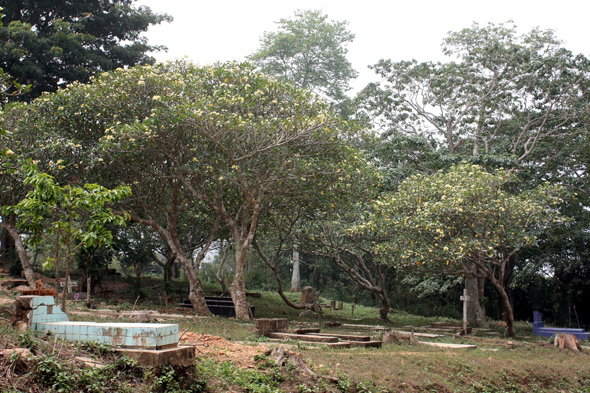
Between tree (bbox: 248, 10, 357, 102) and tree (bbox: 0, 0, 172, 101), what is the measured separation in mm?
8663

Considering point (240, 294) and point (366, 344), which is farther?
point (240, 294)

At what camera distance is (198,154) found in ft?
52.5

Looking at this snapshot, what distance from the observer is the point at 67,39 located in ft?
75.5

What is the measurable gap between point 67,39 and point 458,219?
19.1 m

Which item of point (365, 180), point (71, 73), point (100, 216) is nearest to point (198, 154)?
point (365, 180)

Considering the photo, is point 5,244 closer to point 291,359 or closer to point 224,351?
point 224,351

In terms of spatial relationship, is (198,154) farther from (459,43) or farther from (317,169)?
(459,43)

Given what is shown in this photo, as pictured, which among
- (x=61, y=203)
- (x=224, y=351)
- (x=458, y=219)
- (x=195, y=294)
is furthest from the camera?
(x=195, y=294)

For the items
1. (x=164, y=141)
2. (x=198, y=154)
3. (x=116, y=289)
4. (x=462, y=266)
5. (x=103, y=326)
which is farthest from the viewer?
(x=116, y=289)

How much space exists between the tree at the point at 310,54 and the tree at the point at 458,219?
1908 centimetres

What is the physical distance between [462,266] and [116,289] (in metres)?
14.4

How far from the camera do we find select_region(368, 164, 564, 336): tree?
48.3 ft

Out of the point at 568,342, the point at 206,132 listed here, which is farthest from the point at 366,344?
the point at 206,132

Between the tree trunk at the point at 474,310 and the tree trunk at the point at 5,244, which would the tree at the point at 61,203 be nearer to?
the tree trunk at the point at 5,244
